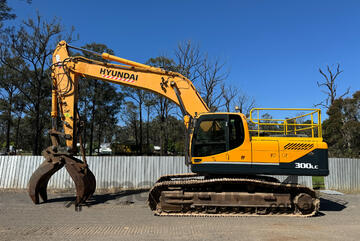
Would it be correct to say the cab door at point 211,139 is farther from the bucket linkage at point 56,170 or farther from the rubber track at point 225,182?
the bucket linkage at point 56,170

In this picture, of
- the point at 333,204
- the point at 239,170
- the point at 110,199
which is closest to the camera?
the point at 239,170

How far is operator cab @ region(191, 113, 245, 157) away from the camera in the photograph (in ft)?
23.3

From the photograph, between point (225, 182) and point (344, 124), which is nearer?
point (225, 182)

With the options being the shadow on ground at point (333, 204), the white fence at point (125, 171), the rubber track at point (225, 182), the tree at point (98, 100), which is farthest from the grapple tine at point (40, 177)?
the tree at point (98, 100)

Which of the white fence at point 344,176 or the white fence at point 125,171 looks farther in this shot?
the white fence at point 344,176

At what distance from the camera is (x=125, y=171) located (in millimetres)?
13070

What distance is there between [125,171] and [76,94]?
551cm

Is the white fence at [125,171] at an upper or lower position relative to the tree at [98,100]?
lower

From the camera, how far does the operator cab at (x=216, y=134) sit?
23.3ft

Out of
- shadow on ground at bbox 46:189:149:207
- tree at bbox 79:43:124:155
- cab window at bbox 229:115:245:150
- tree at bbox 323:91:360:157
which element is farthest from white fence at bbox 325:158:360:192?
tree at bbox 79:43:124:155

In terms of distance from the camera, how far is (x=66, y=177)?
12.6m

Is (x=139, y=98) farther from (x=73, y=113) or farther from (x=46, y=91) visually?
(x=73, y=113)

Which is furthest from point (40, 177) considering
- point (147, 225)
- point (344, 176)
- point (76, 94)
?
point (344, 176)

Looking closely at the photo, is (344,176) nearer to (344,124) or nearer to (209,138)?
(209,138)
